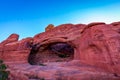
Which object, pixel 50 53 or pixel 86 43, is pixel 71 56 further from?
pixel 86 43

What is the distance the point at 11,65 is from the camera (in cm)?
3197

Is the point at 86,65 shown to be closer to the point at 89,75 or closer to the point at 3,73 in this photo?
the point at 89,75

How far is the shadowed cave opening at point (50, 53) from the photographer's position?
1416 inches

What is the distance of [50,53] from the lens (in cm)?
3769

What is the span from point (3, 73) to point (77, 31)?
12.1 m

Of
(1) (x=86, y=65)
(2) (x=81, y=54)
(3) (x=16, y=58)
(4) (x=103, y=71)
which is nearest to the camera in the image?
(4) (x=103, y=71)

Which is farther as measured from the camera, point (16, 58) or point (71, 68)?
point (16, 58)

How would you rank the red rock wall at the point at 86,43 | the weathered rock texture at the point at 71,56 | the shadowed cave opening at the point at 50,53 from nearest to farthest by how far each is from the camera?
the weathered rock texture at the point at 71,56 → the red rock wall at the point at 86,43 → the shadowed cave opening at the point at 50,53

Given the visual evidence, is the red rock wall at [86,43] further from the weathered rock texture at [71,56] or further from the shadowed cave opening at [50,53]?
the shadowed cave opening at [50,53]

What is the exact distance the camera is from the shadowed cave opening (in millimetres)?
35969

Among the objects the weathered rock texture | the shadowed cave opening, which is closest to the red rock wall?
the weathered rock texture

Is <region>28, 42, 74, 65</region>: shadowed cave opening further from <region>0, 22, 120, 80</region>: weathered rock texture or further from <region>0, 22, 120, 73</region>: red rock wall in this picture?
<region>0, 22, 120, 73</region>: red rock wall

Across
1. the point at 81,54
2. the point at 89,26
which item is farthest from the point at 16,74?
the point at 89,26

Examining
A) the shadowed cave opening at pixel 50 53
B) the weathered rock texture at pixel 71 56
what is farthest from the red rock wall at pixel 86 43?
the shadowed cave opening at pixel 50 53
